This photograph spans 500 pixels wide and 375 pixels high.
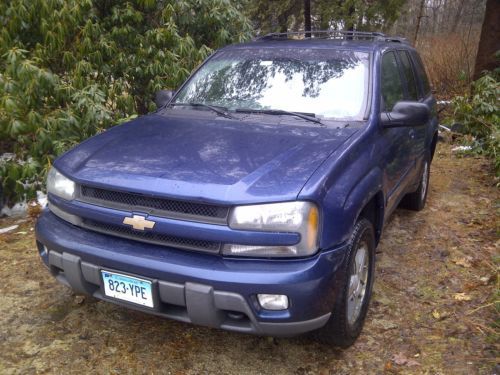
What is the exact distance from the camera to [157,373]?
263cm

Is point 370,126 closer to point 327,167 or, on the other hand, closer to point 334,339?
point 327,167

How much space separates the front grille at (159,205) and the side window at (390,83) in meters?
1.66

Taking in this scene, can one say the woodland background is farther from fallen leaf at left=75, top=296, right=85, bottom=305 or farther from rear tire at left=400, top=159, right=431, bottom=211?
fallen leaf at left=75, top=296, right=85, bottom=305

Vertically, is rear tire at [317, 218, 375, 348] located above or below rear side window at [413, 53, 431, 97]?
below

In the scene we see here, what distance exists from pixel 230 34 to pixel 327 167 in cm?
482

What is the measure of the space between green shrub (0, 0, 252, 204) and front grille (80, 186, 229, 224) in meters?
2.21

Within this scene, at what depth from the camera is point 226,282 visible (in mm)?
2188

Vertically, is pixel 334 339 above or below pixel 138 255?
below

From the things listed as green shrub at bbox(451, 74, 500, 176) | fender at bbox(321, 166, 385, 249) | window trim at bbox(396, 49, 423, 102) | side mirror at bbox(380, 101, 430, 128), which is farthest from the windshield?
green shrub at bbox(451, 74, 500, 176)

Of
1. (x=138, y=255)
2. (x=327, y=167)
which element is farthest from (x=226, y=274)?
(x=327, y=167)

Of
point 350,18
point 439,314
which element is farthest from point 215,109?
point 350,18

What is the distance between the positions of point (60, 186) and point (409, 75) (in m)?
3.16

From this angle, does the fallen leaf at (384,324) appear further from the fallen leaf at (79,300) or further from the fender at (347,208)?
the fallen leaf at (79,300)

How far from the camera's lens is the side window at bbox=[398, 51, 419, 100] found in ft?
13.9
